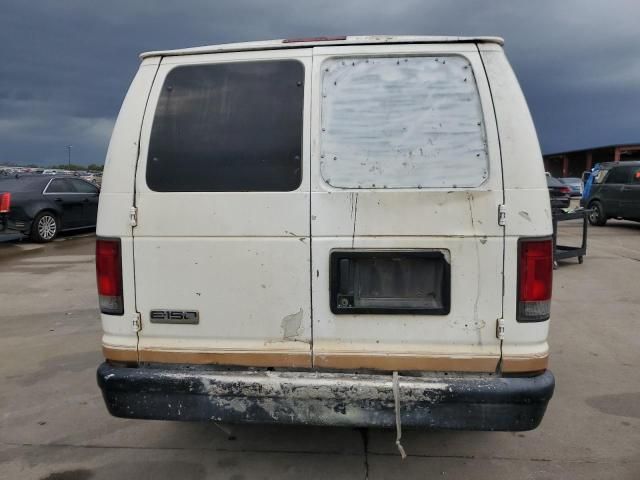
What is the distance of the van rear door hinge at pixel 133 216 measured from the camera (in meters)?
2.76

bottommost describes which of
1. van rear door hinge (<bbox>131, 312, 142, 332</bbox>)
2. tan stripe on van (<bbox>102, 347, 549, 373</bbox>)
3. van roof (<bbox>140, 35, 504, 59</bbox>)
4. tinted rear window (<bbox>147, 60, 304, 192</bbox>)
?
tan stripe on van (<bbox>102, 347, 549, 373</bbox>)

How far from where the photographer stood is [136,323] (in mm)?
2807

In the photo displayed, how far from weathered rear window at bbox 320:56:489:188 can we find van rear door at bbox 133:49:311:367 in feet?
0.55

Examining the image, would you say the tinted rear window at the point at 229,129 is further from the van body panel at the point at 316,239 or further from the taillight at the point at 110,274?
the taillight at the point at 110,274

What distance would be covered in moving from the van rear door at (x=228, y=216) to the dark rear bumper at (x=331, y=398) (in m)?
0.12

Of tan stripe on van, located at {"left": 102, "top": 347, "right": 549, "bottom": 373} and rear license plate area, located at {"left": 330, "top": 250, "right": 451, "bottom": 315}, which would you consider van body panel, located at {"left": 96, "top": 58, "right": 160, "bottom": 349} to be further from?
rear license plate area, located at {"left": 330, "top": 250, "right": 451, "bottom": 315}

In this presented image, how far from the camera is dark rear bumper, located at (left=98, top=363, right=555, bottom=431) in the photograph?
8.52 ft

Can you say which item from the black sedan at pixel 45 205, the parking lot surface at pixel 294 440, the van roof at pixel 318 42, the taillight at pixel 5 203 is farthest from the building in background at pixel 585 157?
the van roof at pixel 318 42

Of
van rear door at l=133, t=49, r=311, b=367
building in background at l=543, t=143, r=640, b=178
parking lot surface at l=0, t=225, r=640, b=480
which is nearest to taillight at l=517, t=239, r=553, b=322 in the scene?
van rear door at l=133, t=49, r=311, b=367

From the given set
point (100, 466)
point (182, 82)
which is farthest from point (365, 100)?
point (100, 466)

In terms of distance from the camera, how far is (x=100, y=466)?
3.29 meters

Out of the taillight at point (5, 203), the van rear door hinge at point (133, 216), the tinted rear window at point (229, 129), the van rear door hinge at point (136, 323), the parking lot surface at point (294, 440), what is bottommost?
the parking lot surface at point (294, 440)

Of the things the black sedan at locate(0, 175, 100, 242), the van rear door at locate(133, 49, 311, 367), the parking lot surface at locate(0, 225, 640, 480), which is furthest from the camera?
the black sedan at locate(0, 175, 100, 242)

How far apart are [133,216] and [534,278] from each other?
6.54 feet
